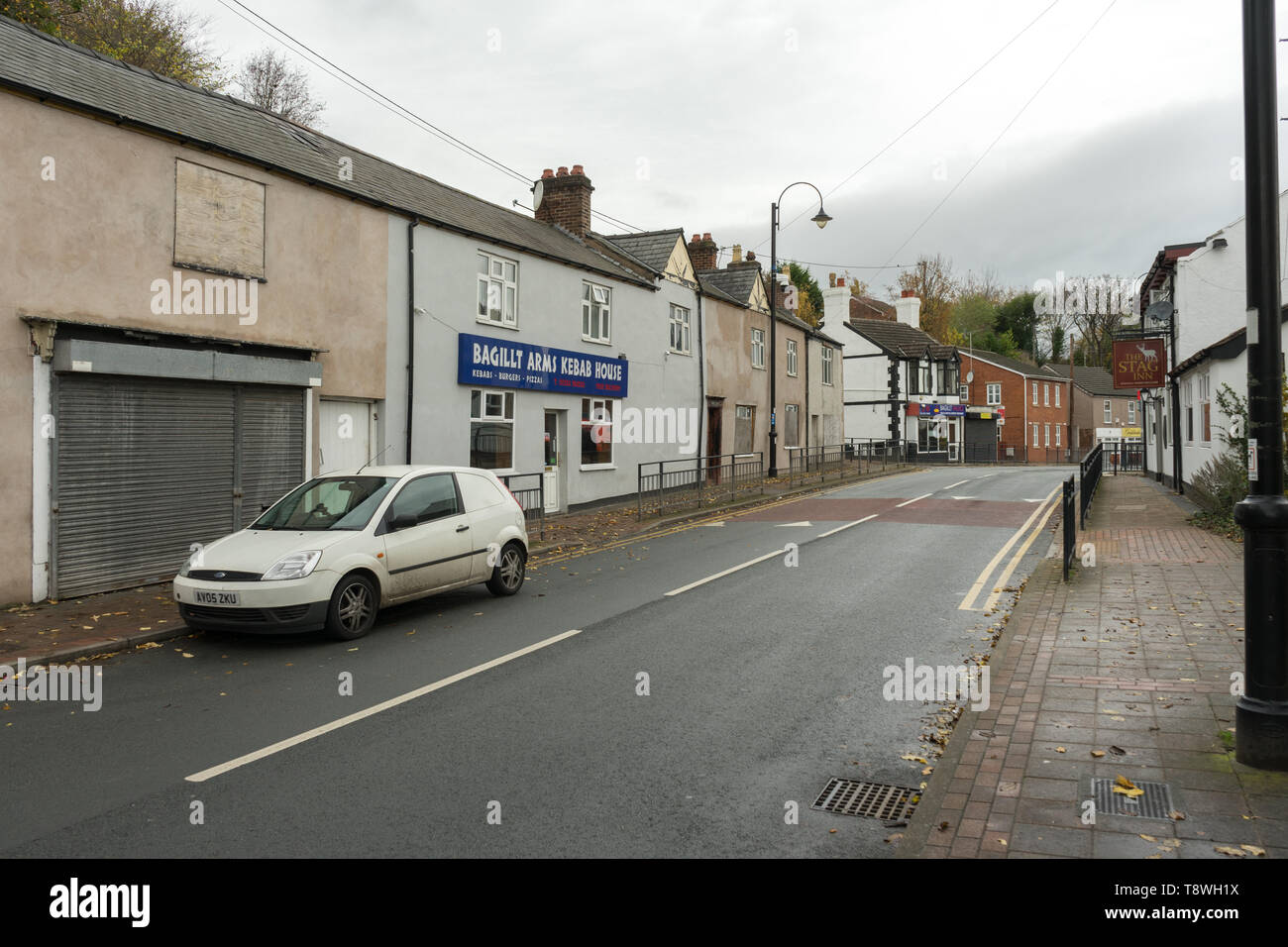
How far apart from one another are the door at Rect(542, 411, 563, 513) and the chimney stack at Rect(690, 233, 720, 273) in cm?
1531

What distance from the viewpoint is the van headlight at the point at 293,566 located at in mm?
8211

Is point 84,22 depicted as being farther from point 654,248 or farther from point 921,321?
point 921,321

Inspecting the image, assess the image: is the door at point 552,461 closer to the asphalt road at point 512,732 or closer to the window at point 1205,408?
the asphalt road at point 512,732

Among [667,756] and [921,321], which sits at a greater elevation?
[921,321]

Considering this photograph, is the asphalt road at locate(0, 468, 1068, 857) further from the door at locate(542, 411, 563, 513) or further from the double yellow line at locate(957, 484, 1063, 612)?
the door at locate(542, 411, 563, 513)

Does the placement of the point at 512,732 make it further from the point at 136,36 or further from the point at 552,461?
the point at 136,36

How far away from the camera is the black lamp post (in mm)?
4719

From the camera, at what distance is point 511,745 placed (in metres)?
5.60

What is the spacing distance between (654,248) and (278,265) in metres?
15.1

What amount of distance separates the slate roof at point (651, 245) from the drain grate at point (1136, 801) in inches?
875

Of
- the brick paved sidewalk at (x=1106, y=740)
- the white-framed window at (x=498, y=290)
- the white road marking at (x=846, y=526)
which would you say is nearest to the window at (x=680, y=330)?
the white-framed window at (x=498, y=290)

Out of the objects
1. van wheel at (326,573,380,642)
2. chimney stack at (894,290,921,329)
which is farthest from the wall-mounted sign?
chimney stack at (894,290,921,329)
